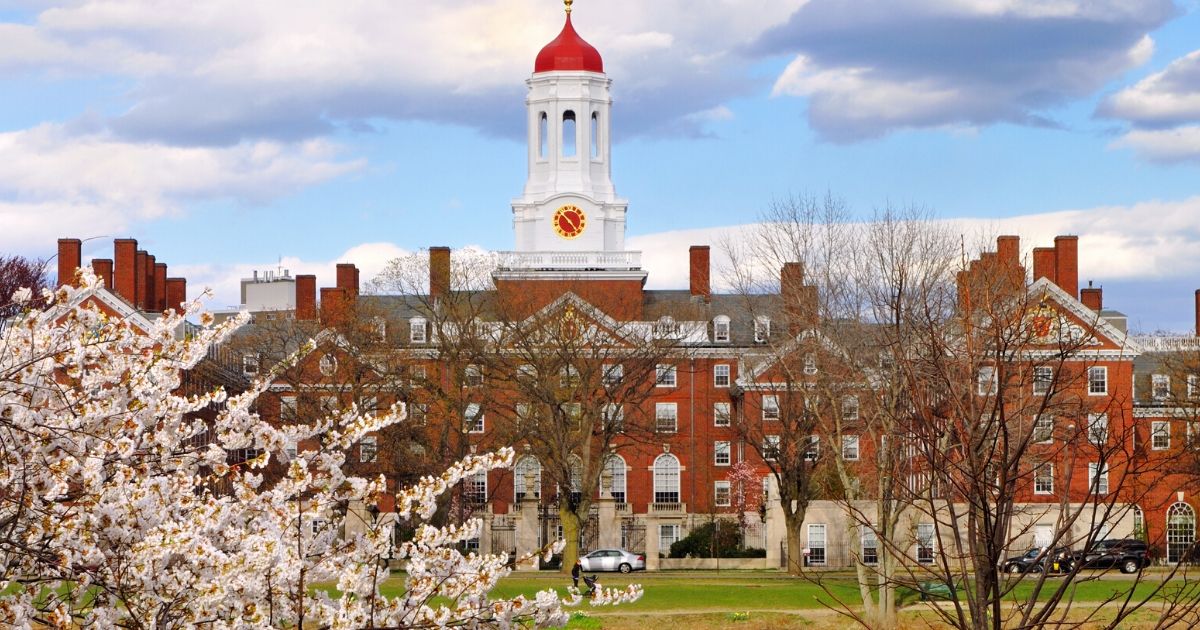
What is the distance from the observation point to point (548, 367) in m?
62.0

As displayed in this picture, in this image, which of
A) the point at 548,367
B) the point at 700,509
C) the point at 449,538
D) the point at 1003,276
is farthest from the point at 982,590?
the point at 700,509

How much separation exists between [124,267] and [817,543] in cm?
3207

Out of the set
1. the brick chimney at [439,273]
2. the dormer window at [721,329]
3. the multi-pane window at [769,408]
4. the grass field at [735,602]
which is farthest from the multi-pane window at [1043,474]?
the brick chimney at [439,273]

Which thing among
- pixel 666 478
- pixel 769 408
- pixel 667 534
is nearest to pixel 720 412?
→ pixel 769 408

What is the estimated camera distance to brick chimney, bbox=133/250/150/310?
7625 cm

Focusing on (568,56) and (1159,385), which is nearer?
(1159,385)

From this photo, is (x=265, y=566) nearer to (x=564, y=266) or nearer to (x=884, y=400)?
(x=884, y=400)

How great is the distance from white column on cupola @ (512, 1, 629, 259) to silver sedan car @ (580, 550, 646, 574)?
72.4 ft

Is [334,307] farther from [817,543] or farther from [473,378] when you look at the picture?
[817,543]

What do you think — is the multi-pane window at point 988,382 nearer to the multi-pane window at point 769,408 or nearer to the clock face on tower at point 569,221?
the multi-pane window at point 769,408

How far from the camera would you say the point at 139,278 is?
7756cm

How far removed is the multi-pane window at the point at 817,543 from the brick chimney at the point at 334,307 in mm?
20382

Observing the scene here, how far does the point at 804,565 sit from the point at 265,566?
5651 centimetres

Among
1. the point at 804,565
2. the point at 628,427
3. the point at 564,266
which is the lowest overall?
the point at 804,565
